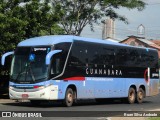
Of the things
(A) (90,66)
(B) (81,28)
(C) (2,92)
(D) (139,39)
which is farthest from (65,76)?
(D) (139,39)

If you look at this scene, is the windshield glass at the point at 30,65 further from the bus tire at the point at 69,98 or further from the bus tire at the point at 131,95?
the bus tire at the point at 131,95

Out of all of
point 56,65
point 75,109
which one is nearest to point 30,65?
point 56,65

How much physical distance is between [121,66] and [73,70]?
4706mm

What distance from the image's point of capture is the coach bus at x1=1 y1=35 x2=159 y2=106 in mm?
23375

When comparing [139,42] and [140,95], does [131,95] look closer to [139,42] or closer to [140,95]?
[140,95]

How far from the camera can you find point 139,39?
87500mm

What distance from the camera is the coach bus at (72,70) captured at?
23.4 meters

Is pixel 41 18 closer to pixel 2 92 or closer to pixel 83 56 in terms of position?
pixel 2 92

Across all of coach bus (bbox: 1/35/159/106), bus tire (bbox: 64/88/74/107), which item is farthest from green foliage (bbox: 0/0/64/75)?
bus tire (bbox: 64/88/74/107)

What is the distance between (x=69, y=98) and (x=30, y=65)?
2563 mm

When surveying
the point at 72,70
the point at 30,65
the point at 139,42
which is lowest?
the point at 72,70

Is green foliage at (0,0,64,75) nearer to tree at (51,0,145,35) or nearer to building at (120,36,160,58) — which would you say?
A: tree at (51,0,145,35)

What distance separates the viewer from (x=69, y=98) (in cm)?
2442

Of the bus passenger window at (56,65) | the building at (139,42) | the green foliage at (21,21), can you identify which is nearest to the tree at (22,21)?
the green foliage at (21,21)
